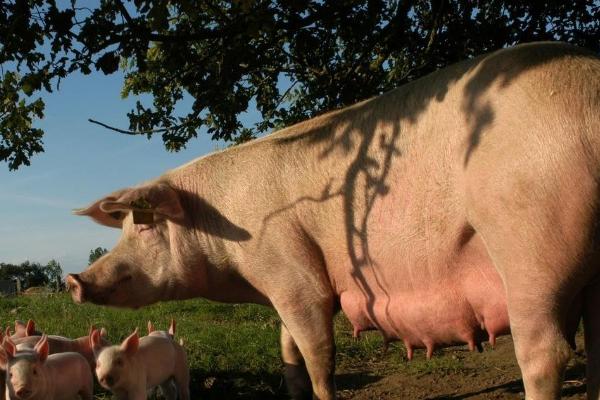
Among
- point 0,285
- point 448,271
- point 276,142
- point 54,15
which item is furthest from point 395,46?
point 0,285

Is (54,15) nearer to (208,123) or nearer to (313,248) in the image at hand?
(313,248)

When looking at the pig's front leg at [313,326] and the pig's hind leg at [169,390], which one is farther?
the pig's hind leg at [169,390]

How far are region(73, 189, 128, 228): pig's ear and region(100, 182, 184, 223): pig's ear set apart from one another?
13cm

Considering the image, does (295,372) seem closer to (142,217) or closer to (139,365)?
(139,365)

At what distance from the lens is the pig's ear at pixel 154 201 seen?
5410 mm

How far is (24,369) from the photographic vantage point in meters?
4.96

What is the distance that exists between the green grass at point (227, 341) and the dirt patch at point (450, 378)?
0.04m

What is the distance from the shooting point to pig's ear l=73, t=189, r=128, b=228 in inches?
223

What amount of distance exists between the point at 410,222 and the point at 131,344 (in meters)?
2.31

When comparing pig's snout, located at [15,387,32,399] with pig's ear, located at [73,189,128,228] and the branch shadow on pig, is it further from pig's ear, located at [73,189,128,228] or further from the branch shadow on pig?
the branch shadow on pig

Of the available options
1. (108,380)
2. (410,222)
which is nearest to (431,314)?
(410,222)

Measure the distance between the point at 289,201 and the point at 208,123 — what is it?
3916 millimetres

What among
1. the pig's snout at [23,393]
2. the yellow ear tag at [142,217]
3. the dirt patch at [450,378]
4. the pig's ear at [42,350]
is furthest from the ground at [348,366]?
the yellow ear tag at [142,217]

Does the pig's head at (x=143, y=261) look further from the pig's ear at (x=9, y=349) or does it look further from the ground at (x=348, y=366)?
the ground at (x=348, y=366)
